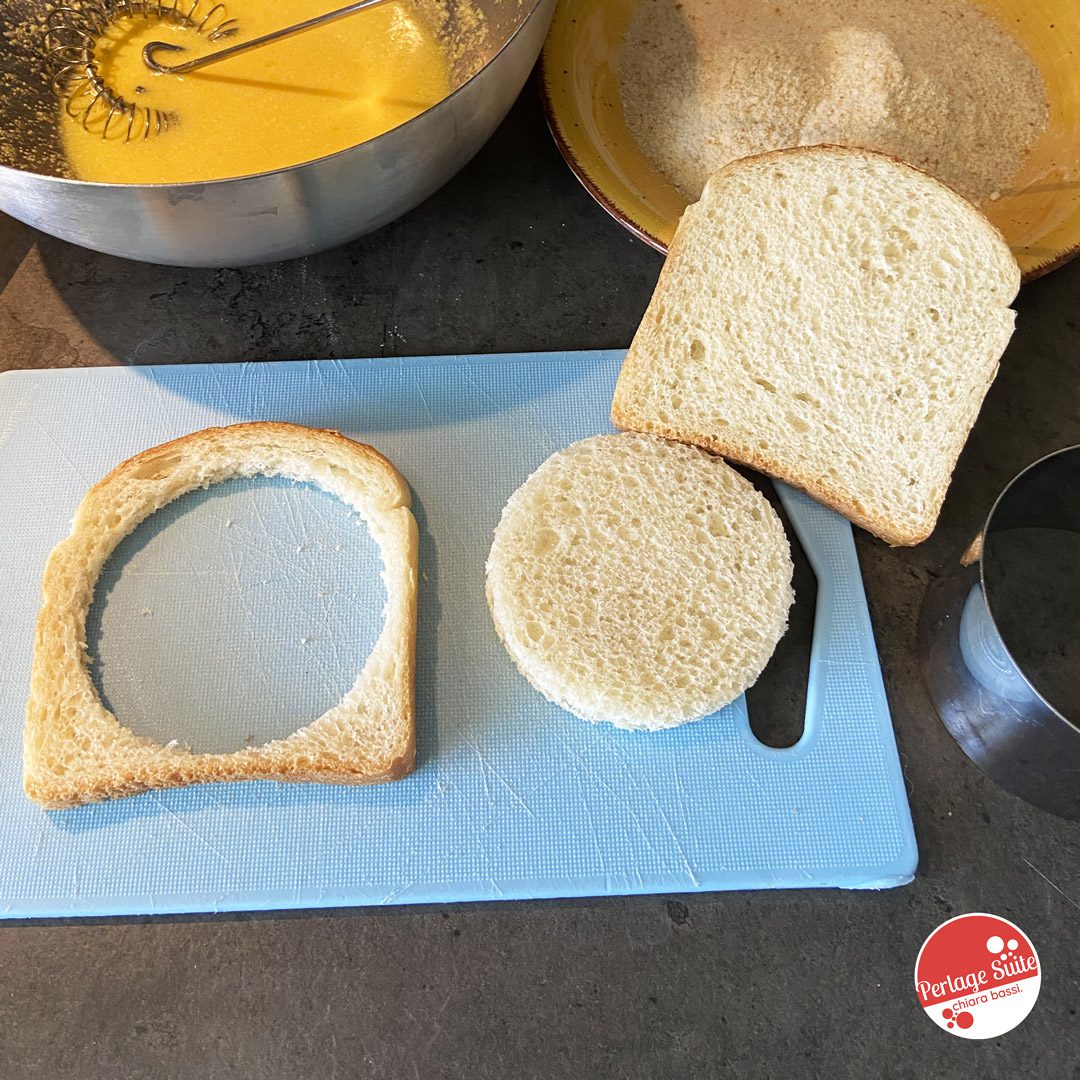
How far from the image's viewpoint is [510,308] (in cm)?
173

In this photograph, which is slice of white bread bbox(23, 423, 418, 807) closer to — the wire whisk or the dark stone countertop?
the dark stone countertop

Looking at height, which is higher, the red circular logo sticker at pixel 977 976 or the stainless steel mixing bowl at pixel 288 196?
the stainless steel mixing bowl at pixel 288 196

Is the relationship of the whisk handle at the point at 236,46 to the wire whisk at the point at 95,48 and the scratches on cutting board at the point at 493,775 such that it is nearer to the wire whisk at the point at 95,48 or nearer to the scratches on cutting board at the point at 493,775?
the wire whisk at the point at 95,48

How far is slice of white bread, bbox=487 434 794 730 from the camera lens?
51.3 inches

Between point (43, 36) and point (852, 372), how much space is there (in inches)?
70.6

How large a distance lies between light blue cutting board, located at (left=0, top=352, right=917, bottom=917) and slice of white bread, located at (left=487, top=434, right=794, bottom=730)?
100mm

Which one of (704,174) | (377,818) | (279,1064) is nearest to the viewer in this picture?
(279,1064)

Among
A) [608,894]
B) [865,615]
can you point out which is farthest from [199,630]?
[865,615]

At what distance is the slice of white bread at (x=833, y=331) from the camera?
1470 millimetres

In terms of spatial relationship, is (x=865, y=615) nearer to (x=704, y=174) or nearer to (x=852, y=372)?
(x=852, y=372)

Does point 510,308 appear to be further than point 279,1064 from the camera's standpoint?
Yes

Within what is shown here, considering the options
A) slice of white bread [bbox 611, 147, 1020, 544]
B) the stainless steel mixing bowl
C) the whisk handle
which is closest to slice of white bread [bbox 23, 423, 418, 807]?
the stainless steel mixing bowl

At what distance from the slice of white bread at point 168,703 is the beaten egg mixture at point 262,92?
1.78 ft

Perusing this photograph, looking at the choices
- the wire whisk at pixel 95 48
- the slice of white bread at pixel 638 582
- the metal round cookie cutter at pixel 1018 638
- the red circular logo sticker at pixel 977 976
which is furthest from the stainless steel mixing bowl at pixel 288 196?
the red circular logo sticker at pixel 977 976
